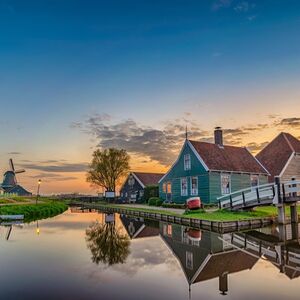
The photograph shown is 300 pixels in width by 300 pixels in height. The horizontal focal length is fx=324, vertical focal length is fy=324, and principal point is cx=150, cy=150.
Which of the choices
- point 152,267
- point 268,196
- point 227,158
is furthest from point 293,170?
point 152,267

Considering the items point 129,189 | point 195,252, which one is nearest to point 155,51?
point 195,252

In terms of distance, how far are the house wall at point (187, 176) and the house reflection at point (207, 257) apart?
13.2 metres

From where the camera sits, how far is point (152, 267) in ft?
36.5

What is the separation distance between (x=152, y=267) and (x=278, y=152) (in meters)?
29.8

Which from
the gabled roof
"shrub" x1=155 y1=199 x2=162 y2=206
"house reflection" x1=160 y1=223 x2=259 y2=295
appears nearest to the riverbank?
"house reflection" x1=160 y1=223 x2=259 y2=295

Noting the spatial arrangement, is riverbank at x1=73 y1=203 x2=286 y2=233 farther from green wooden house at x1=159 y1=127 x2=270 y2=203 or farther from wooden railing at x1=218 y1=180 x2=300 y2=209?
green wooden house at x1=159 y1=127 x2=270 y2=203

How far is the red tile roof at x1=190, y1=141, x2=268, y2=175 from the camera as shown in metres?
31.7

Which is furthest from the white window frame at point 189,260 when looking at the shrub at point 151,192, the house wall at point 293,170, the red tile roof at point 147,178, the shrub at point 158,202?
the red tile roof at point 147,178

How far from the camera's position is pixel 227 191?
31359mm

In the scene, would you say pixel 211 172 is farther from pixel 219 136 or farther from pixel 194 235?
pixel 194 235

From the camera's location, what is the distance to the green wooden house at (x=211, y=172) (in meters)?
30.8

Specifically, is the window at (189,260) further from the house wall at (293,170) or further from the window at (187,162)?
the house wall at (293,170)

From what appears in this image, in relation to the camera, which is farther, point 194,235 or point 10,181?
point 10,181

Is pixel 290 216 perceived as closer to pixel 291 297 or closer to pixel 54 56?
pixel 291 297
